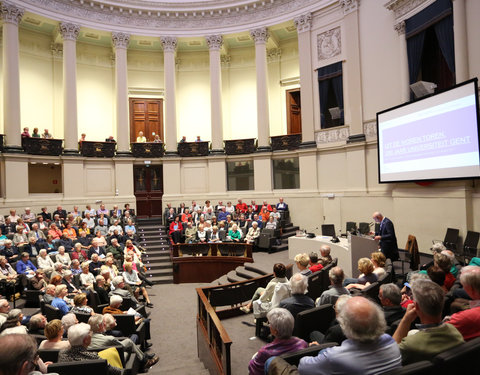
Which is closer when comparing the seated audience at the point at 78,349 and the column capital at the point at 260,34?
the seated audience at the point at 78,349

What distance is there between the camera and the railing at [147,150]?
53.1 ft

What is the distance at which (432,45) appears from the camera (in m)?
10.4

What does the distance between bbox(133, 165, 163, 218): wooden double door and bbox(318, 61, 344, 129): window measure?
836 cm

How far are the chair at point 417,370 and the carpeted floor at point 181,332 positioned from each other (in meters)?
2.53

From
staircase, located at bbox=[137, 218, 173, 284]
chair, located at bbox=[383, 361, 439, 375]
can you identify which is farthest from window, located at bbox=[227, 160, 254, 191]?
chair, located at bbox=[383, 361, 439, 375]

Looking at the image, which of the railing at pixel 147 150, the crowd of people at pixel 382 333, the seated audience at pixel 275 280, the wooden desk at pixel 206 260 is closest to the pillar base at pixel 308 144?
the wooden desk at pixel 206 260

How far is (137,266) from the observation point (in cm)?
909

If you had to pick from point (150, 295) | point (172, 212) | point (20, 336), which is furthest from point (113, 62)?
point (20, 336)

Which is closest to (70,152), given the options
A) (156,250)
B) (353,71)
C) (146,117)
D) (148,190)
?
(148,190)

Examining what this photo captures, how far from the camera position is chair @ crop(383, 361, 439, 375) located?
5.61 ft

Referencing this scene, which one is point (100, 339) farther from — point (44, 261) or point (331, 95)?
point (331, 95)

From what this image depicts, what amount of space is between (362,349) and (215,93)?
1572 cm

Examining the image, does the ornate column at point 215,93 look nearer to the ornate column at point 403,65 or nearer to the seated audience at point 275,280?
the ornate column at point 403,65

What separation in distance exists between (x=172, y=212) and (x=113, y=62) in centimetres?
931
